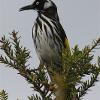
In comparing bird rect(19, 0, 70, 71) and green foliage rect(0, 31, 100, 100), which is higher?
bird rect(19, 0, 70, 71)

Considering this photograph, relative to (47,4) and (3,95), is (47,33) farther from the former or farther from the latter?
(3,95)

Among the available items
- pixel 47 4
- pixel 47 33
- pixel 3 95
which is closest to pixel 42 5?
pixel 47 4

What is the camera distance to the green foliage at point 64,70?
1.94 meters

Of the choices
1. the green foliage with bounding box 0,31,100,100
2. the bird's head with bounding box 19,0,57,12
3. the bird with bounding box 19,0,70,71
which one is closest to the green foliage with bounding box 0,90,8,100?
the green foliage with bounding box 0,31,100,100

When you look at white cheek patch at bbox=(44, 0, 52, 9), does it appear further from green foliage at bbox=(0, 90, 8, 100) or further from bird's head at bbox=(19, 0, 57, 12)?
green foliage at bbox=(0, 90, 8, 100)

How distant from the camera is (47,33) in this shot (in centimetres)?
469

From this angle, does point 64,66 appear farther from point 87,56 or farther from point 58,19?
point 58,19

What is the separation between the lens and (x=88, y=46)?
6.94 feet

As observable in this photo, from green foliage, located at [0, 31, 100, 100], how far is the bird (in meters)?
1.91

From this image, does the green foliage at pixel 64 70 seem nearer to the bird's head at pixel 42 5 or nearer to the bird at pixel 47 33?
the bird at pixel 47 33

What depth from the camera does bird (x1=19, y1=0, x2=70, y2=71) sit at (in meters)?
4.48

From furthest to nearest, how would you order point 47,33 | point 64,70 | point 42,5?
point 42,5 < point 47,33 < point 64,70

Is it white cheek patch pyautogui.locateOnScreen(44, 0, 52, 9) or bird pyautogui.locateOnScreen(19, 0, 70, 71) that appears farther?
white cheek patch pyautogui.locateOnScreen(44, 0, 52, 9)

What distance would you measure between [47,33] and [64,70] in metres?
2.74
